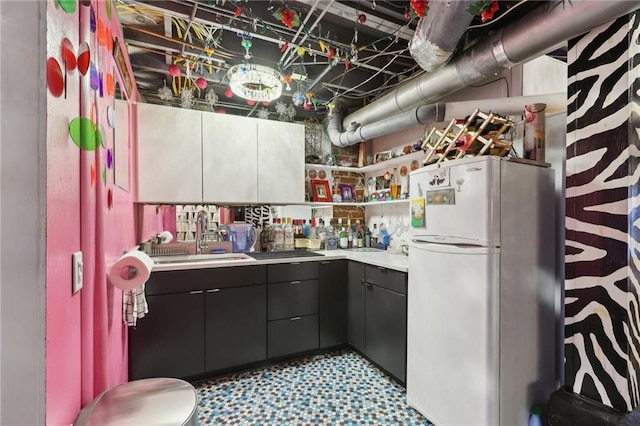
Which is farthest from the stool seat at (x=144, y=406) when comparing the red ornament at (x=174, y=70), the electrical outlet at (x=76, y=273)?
the red ornament at (x=174, y=70)

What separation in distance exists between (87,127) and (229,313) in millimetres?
1786

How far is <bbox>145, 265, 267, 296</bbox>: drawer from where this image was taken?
7.15 feet

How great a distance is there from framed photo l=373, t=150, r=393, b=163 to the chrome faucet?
76.4 inches

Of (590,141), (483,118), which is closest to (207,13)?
(483,118)

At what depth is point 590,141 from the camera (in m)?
1.52

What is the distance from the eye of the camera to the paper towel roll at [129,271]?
4.18ft

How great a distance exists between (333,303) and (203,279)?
1.19 meters

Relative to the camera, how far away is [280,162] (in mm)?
2973

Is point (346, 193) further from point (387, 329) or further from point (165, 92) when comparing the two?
point (165, 92)

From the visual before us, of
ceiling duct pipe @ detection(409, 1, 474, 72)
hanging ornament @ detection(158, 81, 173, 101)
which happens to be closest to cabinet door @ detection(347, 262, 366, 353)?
ceiling duct pipe @ detection(409, 1, 474, 72)

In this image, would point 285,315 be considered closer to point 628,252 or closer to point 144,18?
point 628,252

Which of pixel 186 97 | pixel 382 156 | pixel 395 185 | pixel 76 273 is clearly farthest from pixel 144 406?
pixel 382 156

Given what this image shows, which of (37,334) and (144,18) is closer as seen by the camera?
(37,334)

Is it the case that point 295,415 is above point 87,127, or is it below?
below
